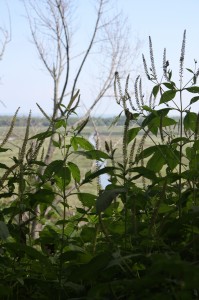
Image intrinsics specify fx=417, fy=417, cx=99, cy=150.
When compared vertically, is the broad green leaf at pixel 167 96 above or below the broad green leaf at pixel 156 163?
above

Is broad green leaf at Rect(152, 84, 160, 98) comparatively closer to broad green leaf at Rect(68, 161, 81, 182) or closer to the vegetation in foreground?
the vegetation in foreground

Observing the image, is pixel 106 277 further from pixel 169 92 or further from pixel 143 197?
pixel 169 92

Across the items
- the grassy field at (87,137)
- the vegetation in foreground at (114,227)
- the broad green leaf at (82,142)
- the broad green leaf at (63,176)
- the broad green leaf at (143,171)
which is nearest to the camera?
the vegetation in foreground at (114,227)

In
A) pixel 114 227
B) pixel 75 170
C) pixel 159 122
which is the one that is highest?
pixel 159 122

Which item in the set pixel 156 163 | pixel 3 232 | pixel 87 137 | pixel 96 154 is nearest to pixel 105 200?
pixel 3 232

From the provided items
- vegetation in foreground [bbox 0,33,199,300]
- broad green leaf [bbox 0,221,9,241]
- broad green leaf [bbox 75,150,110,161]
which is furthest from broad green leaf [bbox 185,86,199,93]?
broad green leaf [bbox 0,221,9,241]

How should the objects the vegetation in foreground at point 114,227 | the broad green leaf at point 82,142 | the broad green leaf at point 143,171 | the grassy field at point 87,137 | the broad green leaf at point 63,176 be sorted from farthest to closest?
the grassy field at point 87,137 → the broad green leaf at point 82,142 → the broad green leaf at point 63,176 → the broad green leaf at point 143,171 → the vegetation in foreground at point 114,227

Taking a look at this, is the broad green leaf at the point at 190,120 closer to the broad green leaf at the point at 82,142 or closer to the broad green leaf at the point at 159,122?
the broad green leaf at the point at 159,122

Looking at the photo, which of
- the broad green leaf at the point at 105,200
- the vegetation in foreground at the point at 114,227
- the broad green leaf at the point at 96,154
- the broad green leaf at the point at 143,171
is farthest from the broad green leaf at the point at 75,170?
the broad green leaf at the point at 105,200

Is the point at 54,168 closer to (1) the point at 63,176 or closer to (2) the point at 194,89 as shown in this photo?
(1) the point at 63,176

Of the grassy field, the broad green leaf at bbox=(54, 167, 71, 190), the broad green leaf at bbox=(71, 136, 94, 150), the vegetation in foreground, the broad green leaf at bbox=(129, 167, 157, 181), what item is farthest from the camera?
the grassy field

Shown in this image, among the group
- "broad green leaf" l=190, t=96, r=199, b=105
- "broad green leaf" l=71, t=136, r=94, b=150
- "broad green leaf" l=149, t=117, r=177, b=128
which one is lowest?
"broad green leaf" l=71, t=136, r=94, b=150

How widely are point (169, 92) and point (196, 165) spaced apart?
0.17 m

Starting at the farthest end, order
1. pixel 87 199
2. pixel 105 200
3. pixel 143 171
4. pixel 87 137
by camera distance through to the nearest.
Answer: pixel 87 137
pixel 87 199
pixel 143 171
pixel 105 200
